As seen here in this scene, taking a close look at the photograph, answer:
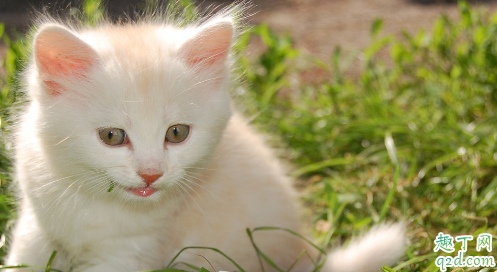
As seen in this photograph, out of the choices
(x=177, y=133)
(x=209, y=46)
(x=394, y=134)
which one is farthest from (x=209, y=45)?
(x=394, y=134)

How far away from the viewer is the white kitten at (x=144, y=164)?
54.7 inches

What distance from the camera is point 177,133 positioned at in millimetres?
1469

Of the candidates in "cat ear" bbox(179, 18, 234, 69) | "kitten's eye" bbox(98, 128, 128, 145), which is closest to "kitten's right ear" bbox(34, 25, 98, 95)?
"kitten's eye" bbox(98, 128, 128, 145)

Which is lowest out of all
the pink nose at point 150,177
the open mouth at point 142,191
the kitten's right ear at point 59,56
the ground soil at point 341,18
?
the open mouth at point 142,191

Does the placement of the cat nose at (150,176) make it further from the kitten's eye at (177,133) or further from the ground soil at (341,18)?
the ground soil at (341,18)

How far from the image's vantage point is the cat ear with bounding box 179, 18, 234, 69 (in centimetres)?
152

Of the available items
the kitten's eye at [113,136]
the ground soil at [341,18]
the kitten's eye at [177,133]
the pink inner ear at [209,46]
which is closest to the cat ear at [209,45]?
the pink inner ear at [209,46]

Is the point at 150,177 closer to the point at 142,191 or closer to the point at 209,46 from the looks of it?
the point at 142,191

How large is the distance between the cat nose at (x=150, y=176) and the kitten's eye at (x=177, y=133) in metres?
0.13

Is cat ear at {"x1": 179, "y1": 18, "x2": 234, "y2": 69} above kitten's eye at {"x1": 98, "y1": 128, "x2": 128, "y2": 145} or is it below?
above

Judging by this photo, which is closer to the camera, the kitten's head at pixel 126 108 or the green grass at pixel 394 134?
the kitten's head at pixel 126 108

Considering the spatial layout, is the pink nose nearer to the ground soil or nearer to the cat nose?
the cat nose

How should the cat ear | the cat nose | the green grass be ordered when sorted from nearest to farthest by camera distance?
the cat nose → the cat ear → the green grass

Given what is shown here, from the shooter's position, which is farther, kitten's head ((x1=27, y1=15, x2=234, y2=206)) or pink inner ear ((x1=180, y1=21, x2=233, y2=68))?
pink inner ear ((x1=180, y1=21, x2=233, y2=68))
